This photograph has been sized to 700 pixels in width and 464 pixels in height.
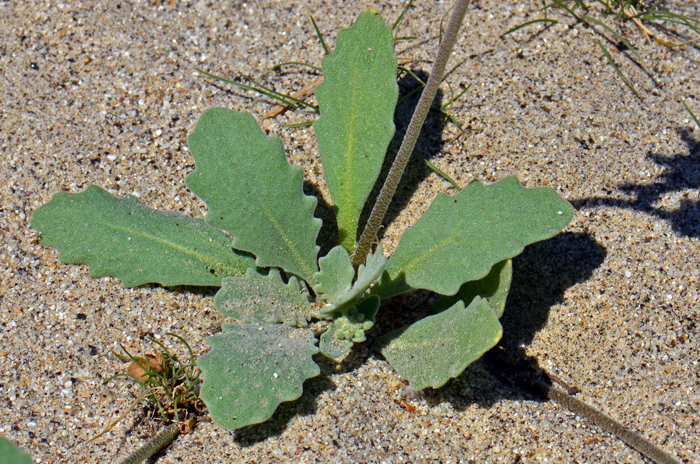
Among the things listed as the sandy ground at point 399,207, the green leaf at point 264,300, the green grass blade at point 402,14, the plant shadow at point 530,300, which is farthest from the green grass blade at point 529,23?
the green leaf at point 264,300

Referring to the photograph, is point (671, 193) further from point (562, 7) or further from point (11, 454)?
point (11, 454)

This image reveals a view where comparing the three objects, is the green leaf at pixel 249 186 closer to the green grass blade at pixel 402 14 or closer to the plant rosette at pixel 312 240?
the plant rosette at pixel 312 240

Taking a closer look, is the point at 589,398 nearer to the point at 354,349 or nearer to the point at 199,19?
the point at 354,349

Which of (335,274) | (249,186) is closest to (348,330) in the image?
(335,274)

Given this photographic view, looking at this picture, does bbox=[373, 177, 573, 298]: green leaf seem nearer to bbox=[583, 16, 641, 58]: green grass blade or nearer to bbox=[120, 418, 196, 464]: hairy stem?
bbox=[120, 418, 196, 464]: hairy stem

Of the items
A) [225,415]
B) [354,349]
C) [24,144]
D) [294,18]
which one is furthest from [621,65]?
[24,144]

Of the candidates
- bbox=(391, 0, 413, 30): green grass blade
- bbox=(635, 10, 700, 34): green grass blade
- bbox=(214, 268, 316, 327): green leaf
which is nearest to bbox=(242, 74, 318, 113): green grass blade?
bbox=(391, 0, 413, 30): green grass blade
